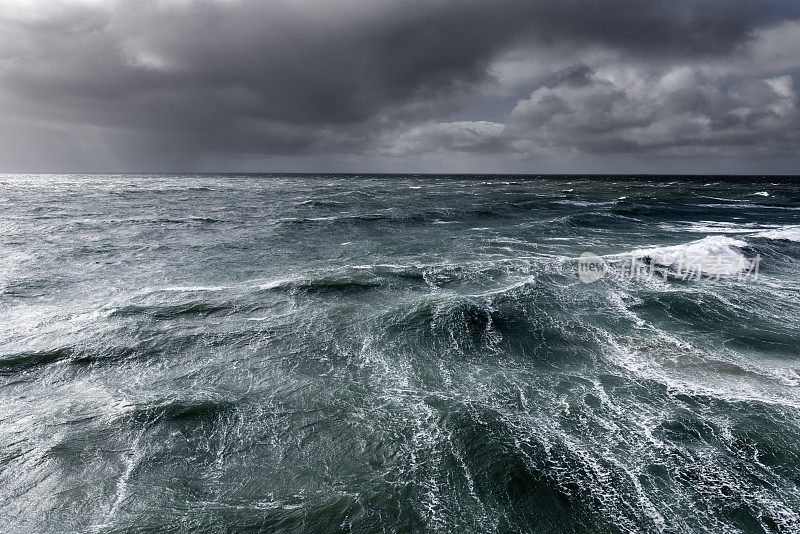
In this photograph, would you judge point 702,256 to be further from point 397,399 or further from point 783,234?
point 397,399

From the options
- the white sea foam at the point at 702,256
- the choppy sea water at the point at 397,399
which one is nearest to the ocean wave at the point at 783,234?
the white sea foam at the point at 702,256

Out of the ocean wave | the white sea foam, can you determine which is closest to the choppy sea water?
the white sea foam

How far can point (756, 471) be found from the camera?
28.2 ft

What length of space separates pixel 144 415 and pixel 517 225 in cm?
3741

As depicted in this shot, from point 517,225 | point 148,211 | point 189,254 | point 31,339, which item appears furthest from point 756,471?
point 148,211

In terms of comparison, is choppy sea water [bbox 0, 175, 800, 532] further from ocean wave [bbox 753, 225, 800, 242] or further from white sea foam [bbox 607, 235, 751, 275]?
ocean wave [bbox 753, 225, 800, 242]

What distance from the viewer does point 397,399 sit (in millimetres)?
11039

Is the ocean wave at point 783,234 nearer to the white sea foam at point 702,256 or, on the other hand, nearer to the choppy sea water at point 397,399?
the white sea foam at point 702,256

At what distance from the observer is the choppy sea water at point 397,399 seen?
25.6 feet

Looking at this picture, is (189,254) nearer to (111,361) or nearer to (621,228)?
(111,361)

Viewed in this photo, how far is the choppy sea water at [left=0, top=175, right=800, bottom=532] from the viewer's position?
7816mm

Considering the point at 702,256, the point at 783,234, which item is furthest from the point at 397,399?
the point at 783,234

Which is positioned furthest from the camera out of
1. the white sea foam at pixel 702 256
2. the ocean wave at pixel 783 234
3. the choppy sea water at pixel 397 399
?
the ocean wave at pixel 783 234

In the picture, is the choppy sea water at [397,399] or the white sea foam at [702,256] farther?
the white sea foam at [702,256]
